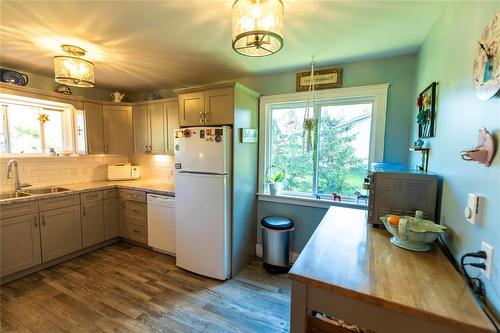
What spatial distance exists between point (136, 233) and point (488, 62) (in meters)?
3.73

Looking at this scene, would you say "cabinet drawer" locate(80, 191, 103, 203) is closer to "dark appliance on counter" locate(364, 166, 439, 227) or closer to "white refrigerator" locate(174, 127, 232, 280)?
"white refrigerator" locate(174, 127, 232, 280)

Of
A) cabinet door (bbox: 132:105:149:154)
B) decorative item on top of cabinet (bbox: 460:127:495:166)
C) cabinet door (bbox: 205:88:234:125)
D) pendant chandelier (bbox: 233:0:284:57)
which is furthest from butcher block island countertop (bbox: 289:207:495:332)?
cabinet door (bbox: 132:105:149:154)

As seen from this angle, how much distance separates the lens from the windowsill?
2.44m

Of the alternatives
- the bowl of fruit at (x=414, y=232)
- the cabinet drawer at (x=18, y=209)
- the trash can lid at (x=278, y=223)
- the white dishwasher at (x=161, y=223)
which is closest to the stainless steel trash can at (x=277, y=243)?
the trash can lid at (x=278, y=223)

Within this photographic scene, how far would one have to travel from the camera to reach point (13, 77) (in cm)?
252

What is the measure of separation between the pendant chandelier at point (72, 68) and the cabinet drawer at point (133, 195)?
1.52 meters

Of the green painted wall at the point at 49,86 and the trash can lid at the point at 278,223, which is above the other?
the green painted wall at the point at 49,86

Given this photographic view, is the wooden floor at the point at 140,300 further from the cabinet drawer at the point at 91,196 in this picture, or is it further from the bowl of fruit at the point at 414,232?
the bowl of fruit at the point at 414,232

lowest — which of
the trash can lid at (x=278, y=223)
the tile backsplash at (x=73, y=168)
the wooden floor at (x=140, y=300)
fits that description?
the wooden floor at (x=140, y=300)

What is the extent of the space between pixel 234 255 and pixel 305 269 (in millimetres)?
1642

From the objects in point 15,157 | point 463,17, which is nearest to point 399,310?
point 463,17

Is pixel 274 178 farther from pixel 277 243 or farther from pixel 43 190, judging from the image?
pixel 43 190

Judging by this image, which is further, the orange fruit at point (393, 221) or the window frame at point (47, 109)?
the window frame at point (47, 109)

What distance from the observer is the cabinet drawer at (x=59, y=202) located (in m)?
2.52
